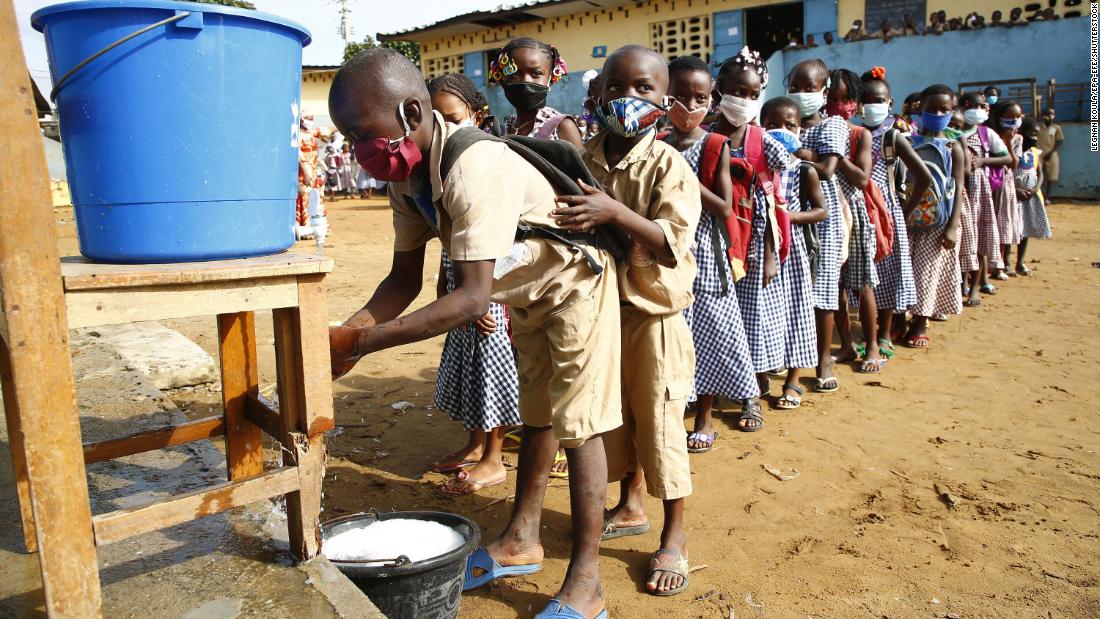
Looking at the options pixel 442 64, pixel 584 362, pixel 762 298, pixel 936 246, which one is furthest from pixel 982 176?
pixel 442 64

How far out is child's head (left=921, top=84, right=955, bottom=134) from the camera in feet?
19.6

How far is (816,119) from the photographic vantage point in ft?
15.9

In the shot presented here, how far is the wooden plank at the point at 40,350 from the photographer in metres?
1.53

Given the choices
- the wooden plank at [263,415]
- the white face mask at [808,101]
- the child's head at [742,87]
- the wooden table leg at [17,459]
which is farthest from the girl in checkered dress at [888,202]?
the wooden table leg at [17,459]

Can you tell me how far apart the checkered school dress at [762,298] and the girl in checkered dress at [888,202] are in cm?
152

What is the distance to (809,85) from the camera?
15.2 feet

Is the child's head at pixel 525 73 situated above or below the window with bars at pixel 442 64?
below

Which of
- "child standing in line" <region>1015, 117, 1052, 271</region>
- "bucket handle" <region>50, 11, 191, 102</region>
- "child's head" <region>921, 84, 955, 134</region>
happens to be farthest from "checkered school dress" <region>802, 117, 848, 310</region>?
"child standing in line" <region>1015, 117, 1052, 271</region>

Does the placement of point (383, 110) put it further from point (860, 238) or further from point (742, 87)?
point (860, 238)

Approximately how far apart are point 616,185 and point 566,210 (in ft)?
1.67

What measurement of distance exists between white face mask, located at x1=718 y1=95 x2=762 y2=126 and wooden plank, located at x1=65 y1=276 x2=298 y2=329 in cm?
266

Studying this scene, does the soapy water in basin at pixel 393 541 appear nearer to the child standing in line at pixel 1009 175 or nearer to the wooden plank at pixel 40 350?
the wooden plank at pixel 40 350

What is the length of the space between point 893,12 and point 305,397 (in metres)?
17.4

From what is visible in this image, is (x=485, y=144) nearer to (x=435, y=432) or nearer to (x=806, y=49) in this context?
(x=435, y=432)
